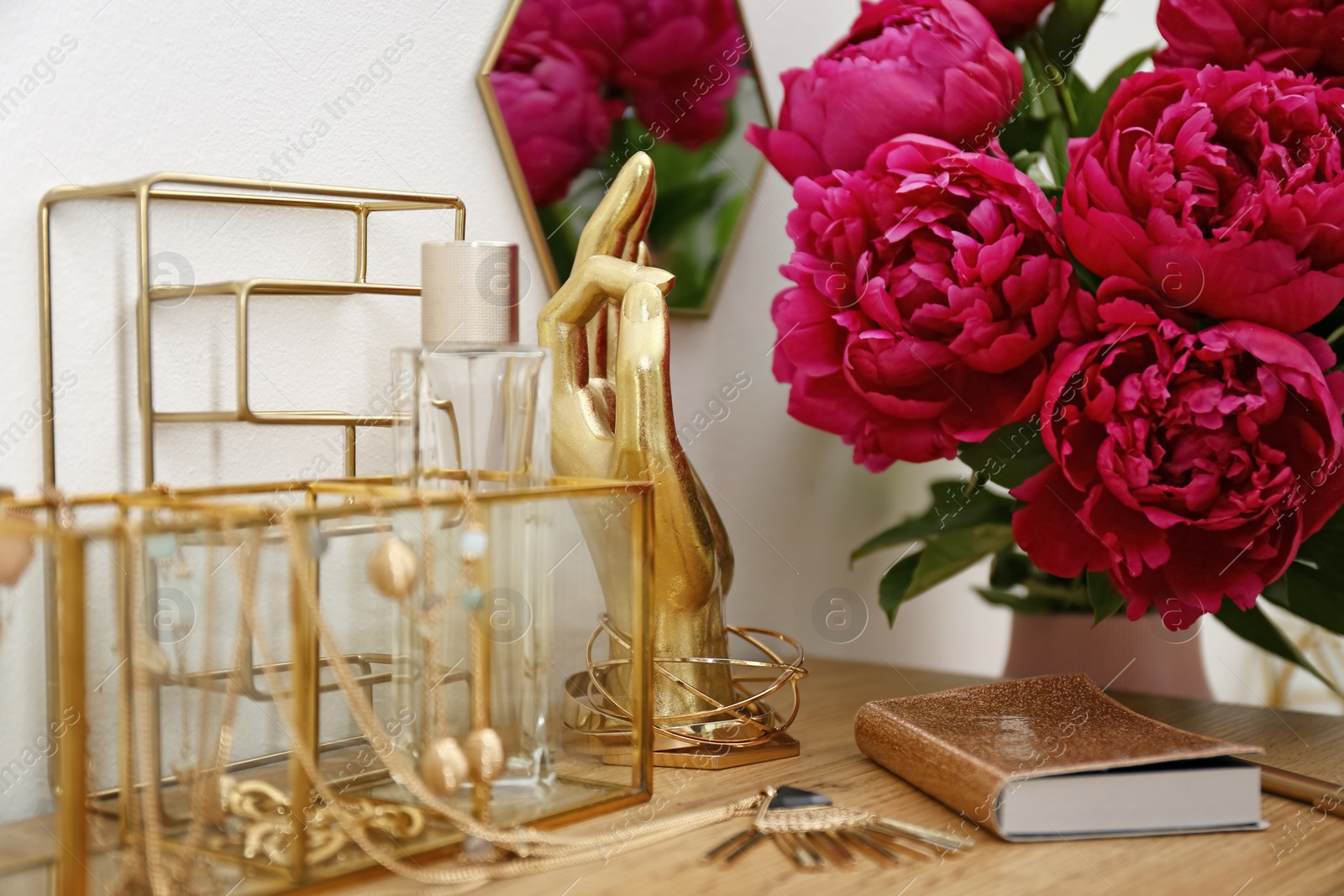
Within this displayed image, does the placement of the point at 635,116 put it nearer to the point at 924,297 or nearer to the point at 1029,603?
the point at 924,297

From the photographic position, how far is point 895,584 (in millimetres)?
689

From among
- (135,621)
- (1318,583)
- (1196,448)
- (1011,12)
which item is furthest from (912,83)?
(135,621)

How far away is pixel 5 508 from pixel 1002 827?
0.35m

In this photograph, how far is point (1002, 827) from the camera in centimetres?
42

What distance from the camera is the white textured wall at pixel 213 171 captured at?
423mm

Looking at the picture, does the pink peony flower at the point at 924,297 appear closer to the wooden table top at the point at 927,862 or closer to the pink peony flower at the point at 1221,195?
the pink peony flower at the point at 1221,195

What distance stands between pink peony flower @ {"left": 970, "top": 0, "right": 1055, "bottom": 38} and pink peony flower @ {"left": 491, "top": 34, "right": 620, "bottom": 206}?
0.70 feet

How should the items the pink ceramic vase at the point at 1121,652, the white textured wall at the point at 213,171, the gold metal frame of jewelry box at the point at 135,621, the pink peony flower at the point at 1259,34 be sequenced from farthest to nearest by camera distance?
the pink ceramic vase at the point at 1121,652
the pink peony flower at the point at 1259,34
the white textured wall at the point at 213,171
the gold metal frame of jewelry box at the point at 135,621

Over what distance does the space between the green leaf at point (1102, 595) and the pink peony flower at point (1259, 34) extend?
253 millimetres

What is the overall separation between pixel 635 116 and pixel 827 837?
0.42 meters

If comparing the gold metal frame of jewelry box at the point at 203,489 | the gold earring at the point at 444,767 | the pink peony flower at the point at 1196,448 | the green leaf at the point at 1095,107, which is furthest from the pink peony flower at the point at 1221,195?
the gold earring at the point at 444,767

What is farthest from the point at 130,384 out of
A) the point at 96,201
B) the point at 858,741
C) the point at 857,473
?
the point at 857,473

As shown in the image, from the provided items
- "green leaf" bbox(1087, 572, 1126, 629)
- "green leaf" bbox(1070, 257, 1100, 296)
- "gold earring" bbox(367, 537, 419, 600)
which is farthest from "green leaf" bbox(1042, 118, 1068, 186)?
"gold earring" bbox(367, 537, 419, 600)

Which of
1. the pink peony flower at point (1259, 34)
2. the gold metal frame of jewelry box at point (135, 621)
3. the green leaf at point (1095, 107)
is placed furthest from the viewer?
the green leaf at point (1095, 107)
